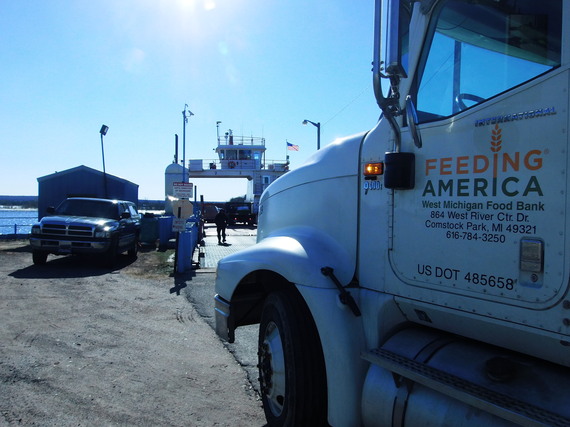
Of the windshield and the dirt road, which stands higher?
the windshield

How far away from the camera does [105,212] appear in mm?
12555

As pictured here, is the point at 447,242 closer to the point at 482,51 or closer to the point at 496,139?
the point at 496,139

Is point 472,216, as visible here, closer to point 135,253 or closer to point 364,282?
point 364,282

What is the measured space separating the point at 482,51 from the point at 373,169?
0.82 m

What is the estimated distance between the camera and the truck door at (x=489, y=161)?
1705 mm

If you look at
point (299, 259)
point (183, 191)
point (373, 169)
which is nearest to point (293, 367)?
point (299, 259)

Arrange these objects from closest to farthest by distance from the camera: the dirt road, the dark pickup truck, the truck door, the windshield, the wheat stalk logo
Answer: the truck door
the wheat stalk logo
the dirt road
the dark pickup truck
the windshield

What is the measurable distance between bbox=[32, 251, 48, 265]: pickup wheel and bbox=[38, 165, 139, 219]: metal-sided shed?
8.68 metres

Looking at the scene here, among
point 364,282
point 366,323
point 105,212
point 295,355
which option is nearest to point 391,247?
point 364,282

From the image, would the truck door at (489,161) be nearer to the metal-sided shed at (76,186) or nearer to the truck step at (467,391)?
the truck step at (467,391)

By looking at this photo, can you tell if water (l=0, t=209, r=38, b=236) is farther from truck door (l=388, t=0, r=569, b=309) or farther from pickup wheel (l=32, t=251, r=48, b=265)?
truck door (l=388, t=0, r=569, b=309)

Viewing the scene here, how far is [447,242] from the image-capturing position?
208cm

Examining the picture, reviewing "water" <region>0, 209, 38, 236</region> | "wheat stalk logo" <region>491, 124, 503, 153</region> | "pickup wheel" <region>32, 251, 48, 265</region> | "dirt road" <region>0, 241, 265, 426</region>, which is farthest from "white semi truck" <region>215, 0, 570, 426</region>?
"water" <region>0, 209, 38, 236</region>

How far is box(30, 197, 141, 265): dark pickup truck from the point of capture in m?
10.9
